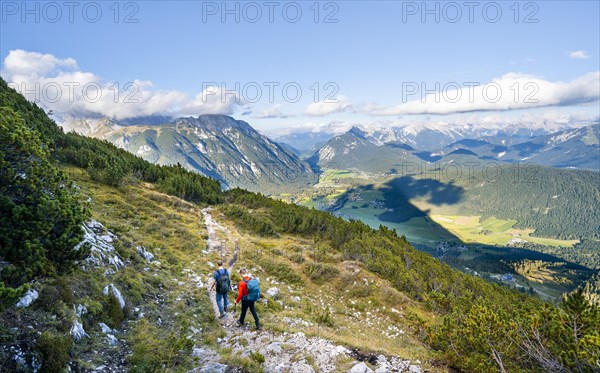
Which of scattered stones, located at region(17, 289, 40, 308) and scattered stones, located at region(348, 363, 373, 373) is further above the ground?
scattered stones, located at region(17, 289, 40, 308)

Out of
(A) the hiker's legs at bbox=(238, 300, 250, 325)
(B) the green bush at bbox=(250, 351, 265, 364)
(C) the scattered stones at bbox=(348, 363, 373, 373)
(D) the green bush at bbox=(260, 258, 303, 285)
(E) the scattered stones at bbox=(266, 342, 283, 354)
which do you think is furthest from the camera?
(D) the green bush at bbox=(260, 258, 303, 285)

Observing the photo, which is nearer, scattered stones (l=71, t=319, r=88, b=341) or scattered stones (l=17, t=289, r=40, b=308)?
scattered stones (l=17, t=289, r=40, b=308)

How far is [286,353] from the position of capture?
1340 centimetres

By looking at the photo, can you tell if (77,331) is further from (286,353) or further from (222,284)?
(286,353)

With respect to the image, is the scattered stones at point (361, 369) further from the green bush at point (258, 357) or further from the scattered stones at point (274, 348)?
the green bush at point (258, 357)

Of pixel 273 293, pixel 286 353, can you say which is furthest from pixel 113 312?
pixel 273 293

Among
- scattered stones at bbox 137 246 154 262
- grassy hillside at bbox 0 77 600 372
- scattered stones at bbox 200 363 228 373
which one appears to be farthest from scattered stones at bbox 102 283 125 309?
scattered stones at bbox 137 246 154 262

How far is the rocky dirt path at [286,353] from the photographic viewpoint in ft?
40.1

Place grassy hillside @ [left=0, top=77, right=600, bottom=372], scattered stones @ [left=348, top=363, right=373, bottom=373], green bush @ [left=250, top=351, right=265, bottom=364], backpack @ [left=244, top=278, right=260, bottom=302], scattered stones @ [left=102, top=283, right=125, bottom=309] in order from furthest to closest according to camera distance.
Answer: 1. backpack @ [left=244, top=278, right=260, bottom=302]
2. scattered stones @ [left=102, top=283, right=125, bottom=309]
3. green bush @ [left=250, top=351, right=265, bottom=364]
4. scattered stones @ [left=348, top=363, right=373, bottom=373]
5. grassy hillside @ [left=0, top=77, right=600, bottom=372]

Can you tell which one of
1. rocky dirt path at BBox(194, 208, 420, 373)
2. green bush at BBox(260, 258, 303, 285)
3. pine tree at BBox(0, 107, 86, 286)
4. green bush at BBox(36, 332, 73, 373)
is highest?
pine tree at BBox(0, 107, 86, 286)

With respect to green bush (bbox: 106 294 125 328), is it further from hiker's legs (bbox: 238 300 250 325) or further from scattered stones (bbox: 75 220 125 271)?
hiker's legs (bbox: 238 300 250 325)

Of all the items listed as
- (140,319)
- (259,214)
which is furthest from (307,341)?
(259,214)

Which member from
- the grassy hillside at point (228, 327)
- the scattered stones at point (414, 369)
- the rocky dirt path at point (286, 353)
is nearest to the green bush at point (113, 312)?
the grassy hillside at point (228, 327)

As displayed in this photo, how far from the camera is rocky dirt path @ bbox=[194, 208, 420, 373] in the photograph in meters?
12.2
